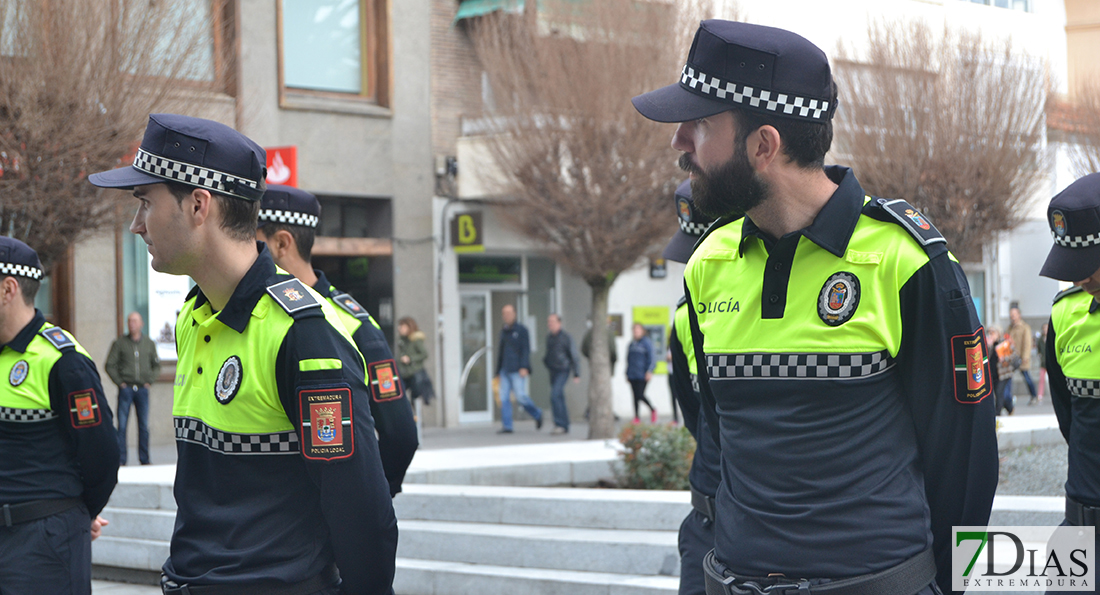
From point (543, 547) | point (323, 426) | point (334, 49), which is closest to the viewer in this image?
point (323, 426)

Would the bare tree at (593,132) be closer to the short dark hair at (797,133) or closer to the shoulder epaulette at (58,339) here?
the shoulder epaulette at (58,339)

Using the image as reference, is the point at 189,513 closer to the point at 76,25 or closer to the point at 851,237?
the point at 851,237

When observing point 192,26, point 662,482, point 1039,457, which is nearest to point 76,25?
point 192,26

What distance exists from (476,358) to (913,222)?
2007 cm

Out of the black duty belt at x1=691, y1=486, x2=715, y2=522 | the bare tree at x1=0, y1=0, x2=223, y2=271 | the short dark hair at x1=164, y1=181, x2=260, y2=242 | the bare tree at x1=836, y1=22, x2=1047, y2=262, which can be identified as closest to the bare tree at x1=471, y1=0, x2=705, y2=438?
the bare tree at x1=836, y1=22, x2=1047, y2=262

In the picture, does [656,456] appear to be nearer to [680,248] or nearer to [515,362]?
[680,248]

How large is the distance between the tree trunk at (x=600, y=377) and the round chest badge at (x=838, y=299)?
14775mm

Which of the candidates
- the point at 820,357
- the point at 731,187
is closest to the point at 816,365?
the point at 820,357

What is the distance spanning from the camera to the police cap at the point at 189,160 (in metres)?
2.88

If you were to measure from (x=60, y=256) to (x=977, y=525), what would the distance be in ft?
42.5

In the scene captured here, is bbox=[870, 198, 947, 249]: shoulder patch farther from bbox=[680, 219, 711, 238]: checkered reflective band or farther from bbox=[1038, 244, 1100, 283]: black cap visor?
bbox=[680, 219, 711, 238]: checkered reflective band

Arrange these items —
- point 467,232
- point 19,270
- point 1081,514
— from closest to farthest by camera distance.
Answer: point 1081,514 < point 19,270 < point 467,232

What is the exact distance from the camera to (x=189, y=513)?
2.84 m

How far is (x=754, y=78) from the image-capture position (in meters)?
2.57
